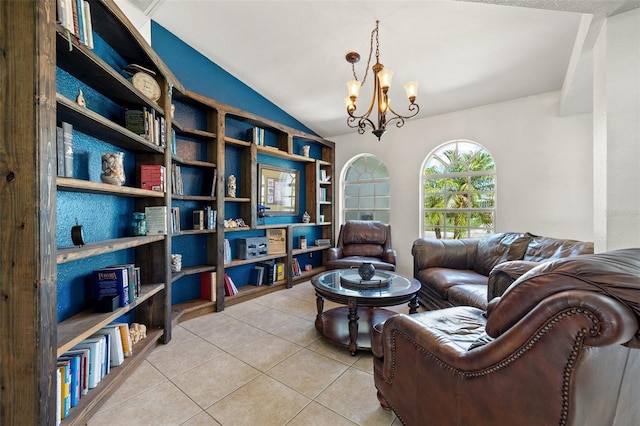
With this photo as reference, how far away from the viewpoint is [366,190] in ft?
16.1

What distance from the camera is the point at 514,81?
3066mm

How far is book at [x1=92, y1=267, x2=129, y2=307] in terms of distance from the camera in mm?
1711

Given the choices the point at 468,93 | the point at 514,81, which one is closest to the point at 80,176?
the point at 468,93

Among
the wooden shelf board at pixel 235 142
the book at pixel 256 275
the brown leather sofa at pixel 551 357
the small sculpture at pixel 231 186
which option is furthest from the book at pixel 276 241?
the brown leather sofa at pixel 551 357

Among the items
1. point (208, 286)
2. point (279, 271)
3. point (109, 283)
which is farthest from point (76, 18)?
point (279, 271)

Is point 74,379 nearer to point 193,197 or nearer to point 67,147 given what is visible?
point 67,147

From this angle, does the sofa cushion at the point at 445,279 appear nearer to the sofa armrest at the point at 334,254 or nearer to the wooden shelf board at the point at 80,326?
the sofa armrest at the point at 334,254

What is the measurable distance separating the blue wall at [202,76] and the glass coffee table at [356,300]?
2697 millimetres

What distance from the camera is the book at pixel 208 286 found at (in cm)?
299

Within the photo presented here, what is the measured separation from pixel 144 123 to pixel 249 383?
2.12 metres

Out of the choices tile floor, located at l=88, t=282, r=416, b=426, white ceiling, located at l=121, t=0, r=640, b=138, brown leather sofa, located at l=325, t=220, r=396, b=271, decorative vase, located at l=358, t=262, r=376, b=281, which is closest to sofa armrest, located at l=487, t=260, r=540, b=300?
decorative vase, located at l=358, t=262, r=376, b=281

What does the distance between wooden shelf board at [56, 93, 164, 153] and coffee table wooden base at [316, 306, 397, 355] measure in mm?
2165

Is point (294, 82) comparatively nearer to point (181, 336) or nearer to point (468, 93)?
point (468, 93)

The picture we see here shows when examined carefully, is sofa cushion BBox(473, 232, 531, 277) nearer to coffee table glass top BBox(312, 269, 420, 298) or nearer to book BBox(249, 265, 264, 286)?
coffee table glass top BBox(312, 269, 420, 298)
